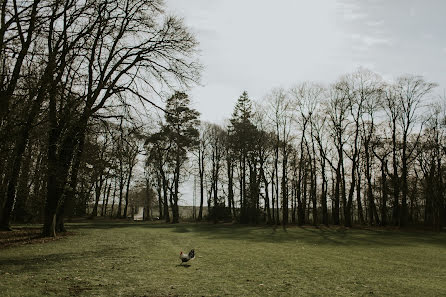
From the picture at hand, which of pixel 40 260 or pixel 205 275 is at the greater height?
pixel 40 260

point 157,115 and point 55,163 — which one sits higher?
point 157,115

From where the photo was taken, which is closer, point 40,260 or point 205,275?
point 205,275

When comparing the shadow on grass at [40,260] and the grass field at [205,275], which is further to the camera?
the shadow on grass at [40,260]

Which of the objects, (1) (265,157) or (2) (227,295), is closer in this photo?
(2) (227,295)

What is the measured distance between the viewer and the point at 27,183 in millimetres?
16188

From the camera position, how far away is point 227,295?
22.6 ft

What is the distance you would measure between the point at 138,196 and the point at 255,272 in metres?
53.3

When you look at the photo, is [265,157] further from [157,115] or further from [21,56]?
[21,56]

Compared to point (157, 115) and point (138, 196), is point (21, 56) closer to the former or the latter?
point (157, 115)

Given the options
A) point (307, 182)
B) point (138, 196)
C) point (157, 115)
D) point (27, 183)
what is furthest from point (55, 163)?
point (138, 196)

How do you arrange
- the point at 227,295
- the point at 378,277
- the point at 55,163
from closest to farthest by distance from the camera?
the point at 227,295
the point at 378,277
the point at 55,163

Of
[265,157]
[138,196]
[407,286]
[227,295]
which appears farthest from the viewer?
[138,196]

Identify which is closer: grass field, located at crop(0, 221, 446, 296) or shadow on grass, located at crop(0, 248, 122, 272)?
grass field, located at crop(0, 221, 446, 296)

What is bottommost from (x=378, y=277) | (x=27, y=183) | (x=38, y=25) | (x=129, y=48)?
(x=378, y=277)
